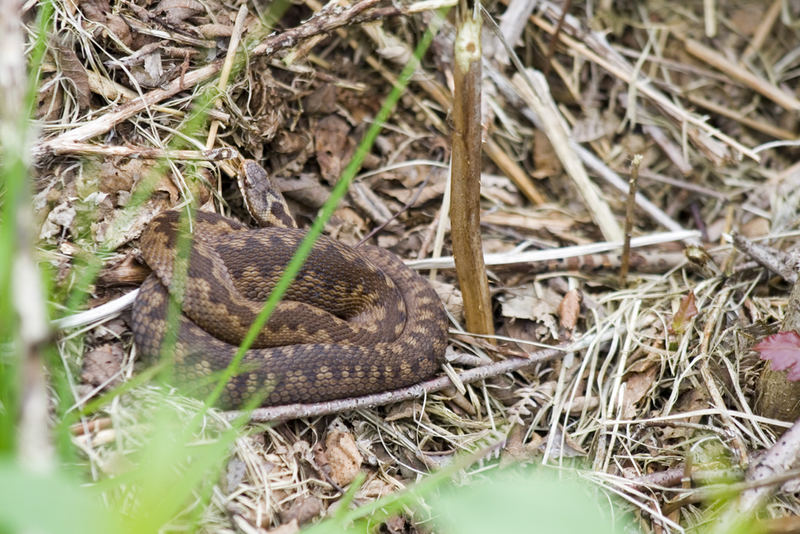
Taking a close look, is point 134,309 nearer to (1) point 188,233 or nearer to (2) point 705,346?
(1) point 188,233

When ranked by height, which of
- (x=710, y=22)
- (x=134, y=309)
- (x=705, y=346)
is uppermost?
(x=710, y=22)

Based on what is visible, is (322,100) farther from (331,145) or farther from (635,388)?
(635,388)

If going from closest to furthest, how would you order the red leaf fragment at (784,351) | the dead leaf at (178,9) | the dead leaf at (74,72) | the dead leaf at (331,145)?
1. the red leaf fragment at (784,351)
2. the dead leaf at (74,72)
3. the dead leaf at (178,9)
4. the dead leaf at (331,145)

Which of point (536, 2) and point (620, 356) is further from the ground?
point (536, 2)

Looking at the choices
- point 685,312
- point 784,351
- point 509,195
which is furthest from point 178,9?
point 784,351

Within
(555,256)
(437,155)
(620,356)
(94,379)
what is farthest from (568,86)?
(94,379)

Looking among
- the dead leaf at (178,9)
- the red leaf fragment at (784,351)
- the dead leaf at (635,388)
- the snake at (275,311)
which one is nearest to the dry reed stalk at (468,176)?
the snake at (275,311)

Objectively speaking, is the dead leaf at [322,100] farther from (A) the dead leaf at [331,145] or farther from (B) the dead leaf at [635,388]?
(B) the dead leaf at [635,388]
